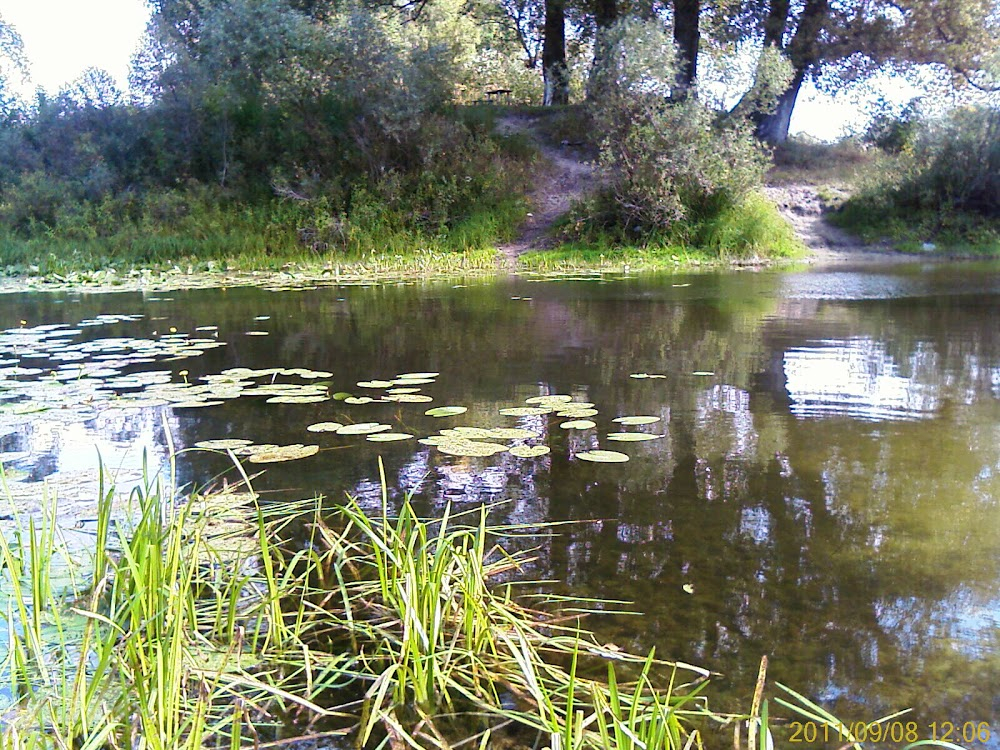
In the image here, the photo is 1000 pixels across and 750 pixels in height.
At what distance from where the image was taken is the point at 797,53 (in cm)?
1789

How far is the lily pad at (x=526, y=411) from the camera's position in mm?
3758

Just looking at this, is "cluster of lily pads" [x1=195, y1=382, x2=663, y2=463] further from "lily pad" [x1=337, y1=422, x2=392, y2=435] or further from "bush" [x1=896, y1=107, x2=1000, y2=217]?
"bush" [x1=896, y1=107, x2=1000, y2=217]

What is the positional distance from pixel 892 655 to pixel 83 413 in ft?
11.3

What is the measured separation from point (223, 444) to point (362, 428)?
56cm

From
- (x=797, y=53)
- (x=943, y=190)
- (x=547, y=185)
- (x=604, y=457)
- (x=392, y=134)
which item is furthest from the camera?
(x=797, y=53)

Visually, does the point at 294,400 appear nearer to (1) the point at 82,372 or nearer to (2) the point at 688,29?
(1) the point at 82,372

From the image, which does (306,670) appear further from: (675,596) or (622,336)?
(622,336)

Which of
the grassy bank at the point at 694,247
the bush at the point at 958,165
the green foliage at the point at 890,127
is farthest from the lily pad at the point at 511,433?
the green foliage at the point at 890,127

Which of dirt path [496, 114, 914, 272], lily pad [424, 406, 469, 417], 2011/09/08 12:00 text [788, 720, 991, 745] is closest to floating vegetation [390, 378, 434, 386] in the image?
lily pad [424, 406, 469, 417]

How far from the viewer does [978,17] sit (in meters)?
17.9

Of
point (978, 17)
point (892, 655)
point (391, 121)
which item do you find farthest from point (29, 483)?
point (978, 17)


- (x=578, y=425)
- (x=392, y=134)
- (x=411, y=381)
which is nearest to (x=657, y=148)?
(x=392, y=134)

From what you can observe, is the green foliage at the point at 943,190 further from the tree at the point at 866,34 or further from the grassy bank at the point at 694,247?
the tree at the point at 866,34

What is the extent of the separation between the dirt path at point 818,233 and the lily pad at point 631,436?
36.6 ft
